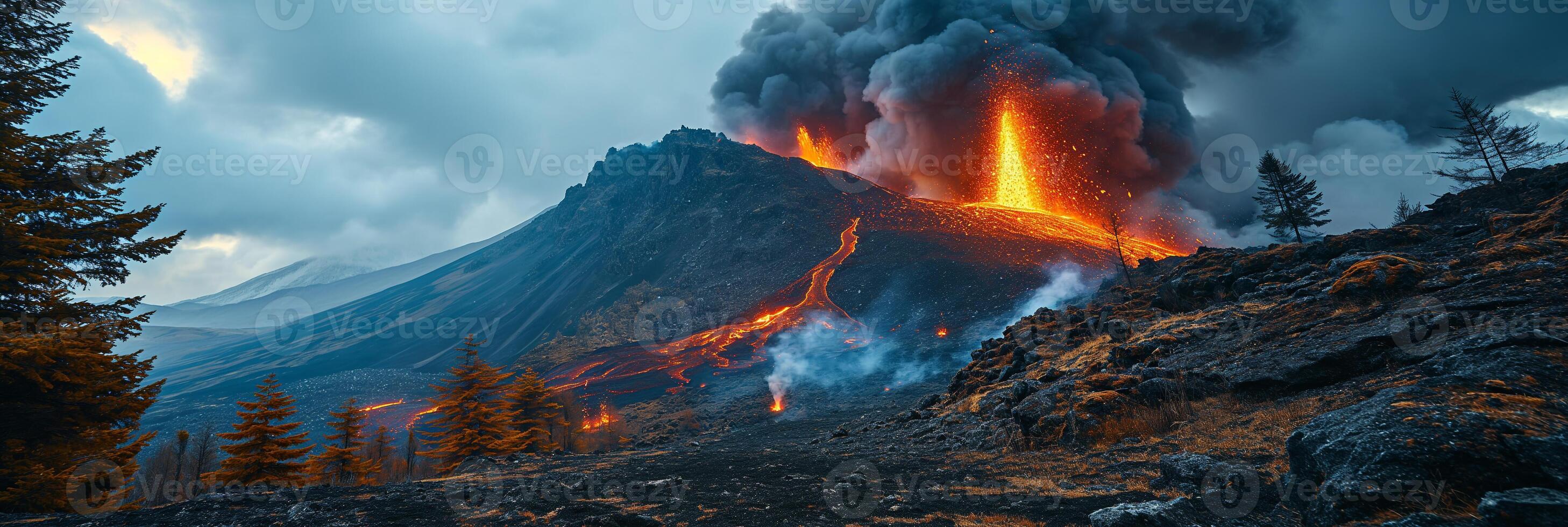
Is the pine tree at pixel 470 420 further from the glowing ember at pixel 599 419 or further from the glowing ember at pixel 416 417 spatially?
the glowing ember at pixel 416 417

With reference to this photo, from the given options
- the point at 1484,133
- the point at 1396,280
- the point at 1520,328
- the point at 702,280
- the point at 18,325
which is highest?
the point at 702,280

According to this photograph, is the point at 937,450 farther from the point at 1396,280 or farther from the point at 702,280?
the point at 702,280

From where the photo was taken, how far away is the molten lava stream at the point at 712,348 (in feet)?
317

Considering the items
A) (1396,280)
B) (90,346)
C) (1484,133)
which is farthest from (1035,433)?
(1484,133)

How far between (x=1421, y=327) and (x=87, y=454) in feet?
90.2

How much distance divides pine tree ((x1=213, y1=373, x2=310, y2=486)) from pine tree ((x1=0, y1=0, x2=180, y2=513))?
15937 mm

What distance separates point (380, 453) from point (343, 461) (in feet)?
67.3

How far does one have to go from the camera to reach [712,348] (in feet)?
339

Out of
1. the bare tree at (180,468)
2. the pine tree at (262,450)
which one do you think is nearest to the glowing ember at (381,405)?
the bare tree at (180,468)

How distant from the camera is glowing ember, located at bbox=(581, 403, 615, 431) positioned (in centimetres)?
6894

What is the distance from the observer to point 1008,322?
3123 inches

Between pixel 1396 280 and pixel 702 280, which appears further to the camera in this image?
pixel 702 280

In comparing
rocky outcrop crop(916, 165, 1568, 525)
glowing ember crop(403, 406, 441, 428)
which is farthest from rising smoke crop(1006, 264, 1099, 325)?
glowing ember crop(403, 406, 441, 428)

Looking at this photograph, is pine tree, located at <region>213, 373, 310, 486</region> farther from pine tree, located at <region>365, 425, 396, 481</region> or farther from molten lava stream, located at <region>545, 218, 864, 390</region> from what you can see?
molten lava stream, located at <region>545, 218, 864, 390</region>
